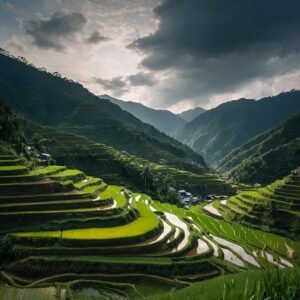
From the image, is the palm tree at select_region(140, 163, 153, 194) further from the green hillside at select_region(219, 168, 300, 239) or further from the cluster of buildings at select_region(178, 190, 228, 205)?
the green hillside at select_region(219, 168, 300, 239)

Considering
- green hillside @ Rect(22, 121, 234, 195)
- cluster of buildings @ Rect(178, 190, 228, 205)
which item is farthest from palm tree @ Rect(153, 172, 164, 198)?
cluster of buildings @ Rect(178, 190, 228, 205)

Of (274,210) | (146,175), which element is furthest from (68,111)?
(274,210)

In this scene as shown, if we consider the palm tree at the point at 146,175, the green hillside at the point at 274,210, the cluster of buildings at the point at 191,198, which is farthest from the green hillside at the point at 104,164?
the green hillside at the point at 274,210

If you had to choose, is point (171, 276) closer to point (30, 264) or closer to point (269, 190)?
point (30, 264)

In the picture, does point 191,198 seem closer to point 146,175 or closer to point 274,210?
point 146,175

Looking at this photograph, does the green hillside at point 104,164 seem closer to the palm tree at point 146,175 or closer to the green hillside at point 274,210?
the palm tree at point 146,175

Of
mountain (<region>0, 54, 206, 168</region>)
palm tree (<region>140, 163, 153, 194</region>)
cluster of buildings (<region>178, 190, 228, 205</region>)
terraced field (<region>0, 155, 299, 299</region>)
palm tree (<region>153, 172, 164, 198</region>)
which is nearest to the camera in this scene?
terraced field (<region>0, 155, 299, 299</region>)
